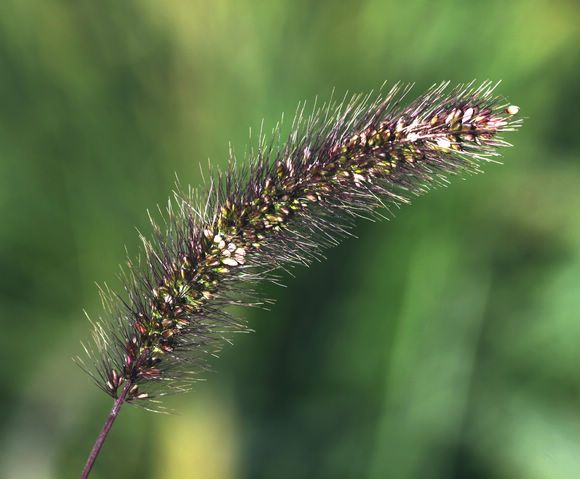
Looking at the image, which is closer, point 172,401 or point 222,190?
point 222,190

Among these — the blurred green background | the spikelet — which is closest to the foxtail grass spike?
the spikelet

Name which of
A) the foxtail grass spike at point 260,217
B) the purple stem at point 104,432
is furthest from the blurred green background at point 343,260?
the purple stem at point 104,432

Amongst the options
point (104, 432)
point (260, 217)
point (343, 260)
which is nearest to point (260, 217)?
point (260, 217)

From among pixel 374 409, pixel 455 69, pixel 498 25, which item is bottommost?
pixel 374 409

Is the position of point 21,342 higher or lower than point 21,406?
higher

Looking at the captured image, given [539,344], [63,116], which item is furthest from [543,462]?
[63,116]

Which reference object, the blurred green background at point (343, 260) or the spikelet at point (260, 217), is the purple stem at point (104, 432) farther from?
the blurred green background at point (343, 260)

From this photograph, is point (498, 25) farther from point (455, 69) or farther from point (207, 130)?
point (207, 130)
